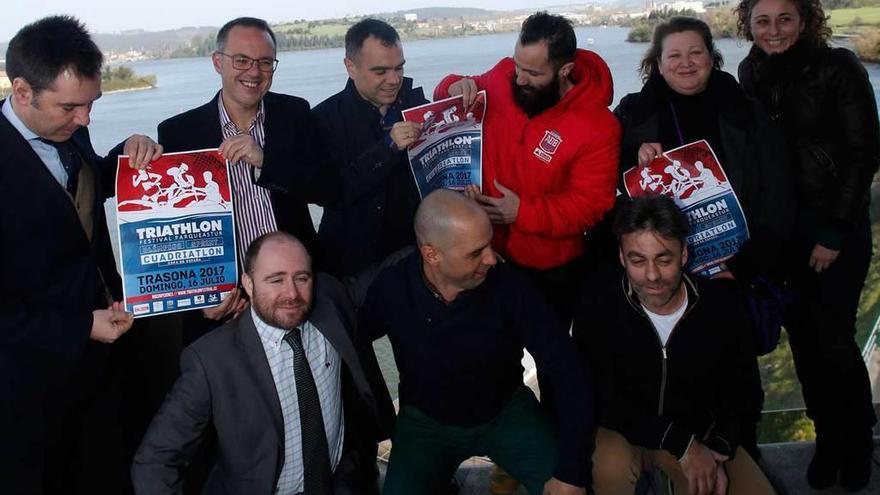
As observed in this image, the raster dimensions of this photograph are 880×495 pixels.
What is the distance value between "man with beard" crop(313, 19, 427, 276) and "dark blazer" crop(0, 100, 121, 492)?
891mm

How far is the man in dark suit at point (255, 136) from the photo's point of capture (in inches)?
109

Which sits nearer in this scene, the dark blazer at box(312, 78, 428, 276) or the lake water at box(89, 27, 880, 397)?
the dark blazer at box(312, 78, 428, 276)

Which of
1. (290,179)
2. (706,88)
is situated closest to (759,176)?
(706,88)

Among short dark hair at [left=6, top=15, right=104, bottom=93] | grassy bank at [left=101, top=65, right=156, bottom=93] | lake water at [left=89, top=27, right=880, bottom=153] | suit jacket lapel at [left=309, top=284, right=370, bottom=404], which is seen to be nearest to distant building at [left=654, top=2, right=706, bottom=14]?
lake water at [left=89, top=27, right=880, bottom=153]

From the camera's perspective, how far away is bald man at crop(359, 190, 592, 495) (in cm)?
260

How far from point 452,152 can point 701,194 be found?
0.89 m

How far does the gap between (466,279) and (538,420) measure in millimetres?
578

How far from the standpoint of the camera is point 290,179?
276 cm

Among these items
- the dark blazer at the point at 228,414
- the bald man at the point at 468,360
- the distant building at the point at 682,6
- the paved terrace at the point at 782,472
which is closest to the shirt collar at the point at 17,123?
the dark blazer at the point at 228,414

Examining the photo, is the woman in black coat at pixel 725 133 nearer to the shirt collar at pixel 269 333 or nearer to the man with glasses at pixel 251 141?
the man with glasses at pixel 251 141

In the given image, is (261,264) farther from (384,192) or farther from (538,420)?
(538,420)

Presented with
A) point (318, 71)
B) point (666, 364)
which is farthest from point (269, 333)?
point (318, 71)

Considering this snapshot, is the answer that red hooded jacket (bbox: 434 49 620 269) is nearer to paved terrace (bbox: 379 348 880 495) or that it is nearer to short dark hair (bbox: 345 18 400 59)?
short dark hair (bbox: 345 18 400 59)

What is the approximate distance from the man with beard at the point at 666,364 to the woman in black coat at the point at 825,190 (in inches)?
20.9
